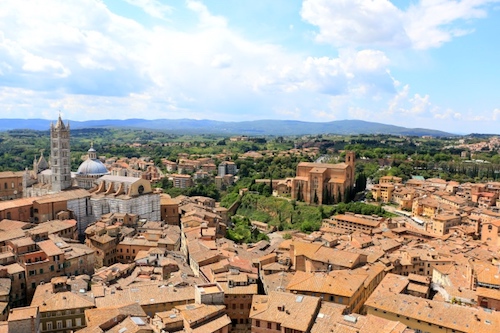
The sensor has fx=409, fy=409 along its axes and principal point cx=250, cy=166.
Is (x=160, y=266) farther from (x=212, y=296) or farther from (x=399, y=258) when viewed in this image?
(x=399, y=258)

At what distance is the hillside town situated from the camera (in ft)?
79.3

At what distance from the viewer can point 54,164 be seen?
5334 centimetres

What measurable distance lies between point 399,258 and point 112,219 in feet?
97.8

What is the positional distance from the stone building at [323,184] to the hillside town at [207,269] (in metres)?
12.6

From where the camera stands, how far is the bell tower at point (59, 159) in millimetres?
53344

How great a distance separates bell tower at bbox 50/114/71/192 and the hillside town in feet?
0.59

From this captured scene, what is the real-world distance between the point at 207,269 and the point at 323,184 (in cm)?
4356

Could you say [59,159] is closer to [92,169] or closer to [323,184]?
[92,169]

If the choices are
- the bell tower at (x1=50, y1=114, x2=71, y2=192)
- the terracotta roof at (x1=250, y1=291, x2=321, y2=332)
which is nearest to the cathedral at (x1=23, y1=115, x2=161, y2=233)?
the bell tower at (x1=50, y1=114, x2=71, y2=192)

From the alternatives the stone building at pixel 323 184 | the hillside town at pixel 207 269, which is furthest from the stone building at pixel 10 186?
the stone building at pixel 323 184

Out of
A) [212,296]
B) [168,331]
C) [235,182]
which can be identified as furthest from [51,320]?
[235,182]

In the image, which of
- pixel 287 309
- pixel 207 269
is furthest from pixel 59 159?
pixel 287 309

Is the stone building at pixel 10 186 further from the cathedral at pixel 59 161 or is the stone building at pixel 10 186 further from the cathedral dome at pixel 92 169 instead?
the cathedral dome at pixel 92 169

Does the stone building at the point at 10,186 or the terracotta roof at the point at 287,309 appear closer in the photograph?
the terracotta roof at the point at 287,309
